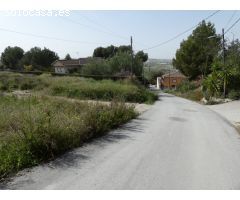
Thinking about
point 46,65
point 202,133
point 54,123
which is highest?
point 46,65

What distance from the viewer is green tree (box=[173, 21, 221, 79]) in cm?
5666

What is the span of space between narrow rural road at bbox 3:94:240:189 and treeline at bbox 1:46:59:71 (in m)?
70.1

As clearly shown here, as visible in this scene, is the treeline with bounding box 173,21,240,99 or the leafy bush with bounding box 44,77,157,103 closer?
the leafy bush with bounding box 44,77,157,103

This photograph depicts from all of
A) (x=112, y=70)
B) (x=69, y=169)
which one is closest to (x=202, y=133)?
(x=69, y=169)

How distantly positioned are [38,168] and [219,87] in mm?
30615

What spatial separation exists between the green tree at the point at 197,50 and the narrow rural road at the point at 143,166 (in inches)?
1842

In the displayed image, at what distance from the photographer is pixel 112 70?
57.8 metres

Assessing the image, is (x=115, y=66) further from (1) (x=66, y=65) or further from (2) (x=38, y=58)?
(2) (x=38, y=58)

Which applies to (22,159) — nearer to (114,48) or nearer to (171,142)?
(171,142)

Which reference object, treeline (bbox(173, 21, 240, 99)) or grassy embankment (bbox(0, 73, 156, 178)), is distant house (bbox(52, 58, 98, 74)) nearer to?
treeline (bbox(173, 21, 240, 99))

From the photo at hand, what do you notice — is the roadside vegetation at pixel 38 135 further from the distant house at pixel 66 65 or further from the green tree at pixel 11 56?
the green tree at pixel 11 56

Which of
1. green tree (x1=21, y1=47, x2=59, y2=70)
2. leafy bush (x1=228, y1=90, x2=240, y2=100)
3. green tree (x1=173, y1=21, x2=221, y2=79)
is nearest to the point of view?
leafy bush (x1=228, y1=90, x2=240, y2=100)

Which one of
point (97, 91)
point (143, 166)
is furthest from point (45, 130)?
point (97, 91)

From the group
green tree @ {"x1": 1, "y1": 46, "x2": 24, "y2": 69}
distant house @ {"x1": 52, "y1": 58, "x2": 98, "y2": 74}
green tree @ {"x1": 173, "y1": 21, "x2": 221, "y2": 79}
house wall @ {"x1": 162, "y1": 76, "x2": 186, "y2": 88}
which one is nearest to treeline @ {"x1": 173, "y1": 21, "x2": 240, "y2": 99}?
green tree @ {"x1": 173, "y1": 21, "x2": 221, "y2": 79}
